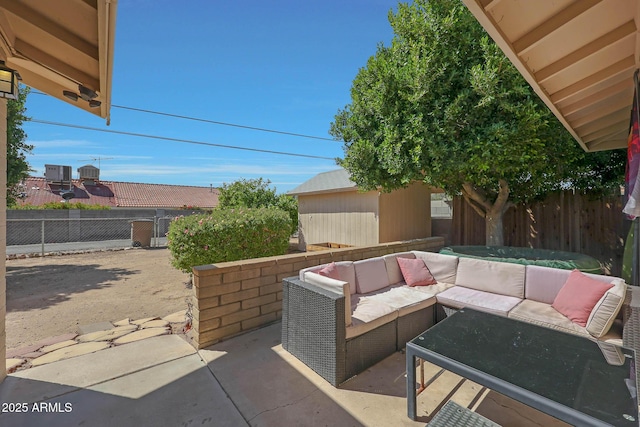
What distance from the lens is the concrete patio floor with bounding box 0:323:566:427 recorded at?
220 cm

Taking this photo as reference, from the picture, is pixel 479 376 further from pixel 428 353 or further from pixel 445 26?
pixel 445 26

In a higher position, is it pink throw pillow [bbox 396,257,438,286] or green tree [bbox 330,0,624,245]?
green tree [bbox 330,0,624,245]

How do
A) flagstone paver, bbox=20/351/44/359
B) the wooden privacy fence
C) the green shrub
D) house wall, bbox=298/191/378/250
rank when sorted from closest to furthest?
flagstone paver, bbox=20/351/44/359, the green shrub, the wooden privacy fence, house wall, bbox=298/191/378/250

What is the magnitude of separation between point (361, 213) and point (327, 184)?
202 cm

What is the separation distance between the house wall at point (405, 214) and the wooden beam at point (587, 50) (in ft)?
14.2

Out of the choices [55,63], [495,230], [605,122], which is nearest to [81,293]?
[55,63]

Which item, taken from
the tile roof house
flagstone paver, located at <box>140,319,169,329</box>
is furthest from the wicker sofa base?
the tile roof house

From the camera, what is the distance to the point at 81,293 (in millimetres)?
5977

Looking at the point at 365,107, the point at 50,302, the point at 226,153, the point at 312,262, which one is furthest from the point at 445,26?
the point at 226,153

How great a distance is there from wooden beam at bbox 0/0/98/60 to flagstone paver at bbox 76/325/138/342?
3403mm

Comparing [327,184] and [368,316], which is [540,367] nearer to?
[368,316]

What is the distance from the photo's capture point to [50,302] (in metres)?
5.38

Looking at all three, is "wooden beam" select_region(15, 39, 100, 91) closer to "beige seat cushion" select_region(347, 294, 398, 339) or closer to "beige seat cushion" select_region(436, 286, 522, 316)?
"beige seat cushion" select_region(347, 294, 398, 339)

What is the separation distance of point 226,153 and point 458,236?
560 inches
